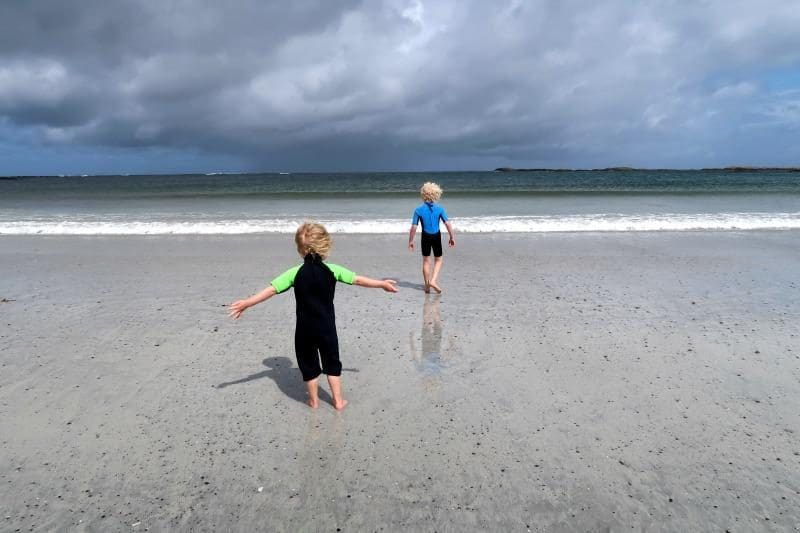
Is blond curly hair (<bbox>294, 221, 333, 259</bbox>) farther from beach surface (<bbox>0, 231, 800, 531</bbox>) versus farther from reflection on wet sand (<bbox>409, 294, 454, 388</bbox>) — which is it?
reflection on wet sand (<bbox>409, 294, 454, 388</bbox>)

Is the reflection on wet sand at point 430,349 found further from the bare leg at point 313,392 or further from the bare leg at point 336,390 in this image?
the bare leg at point 313,392

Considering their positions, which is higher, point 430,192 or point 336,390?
point 430,192

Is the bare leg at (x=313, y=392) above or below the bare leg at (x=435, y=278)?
below

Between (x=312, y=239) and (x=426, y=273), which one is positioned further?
(x=426, y=273)

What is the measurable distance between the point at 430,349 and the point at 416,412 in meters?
1.40

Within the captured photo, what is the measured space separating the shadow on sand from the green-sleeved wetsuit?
1.43ft

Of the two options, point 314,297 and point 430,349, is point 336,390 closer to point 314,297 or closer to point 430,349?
point 314,297

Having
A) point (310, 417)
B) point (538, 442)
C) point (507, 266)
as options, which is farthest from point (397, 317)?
point (507, 266)

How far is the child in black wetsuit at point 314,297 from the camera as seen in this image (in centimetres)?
368

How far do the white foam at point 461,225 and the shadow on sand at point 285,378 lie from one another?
10.1 metres

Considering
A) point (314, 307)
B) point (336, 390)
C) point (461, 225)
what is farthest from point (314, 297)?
point (461, 225)

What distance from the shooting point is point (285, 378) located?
4.61 m

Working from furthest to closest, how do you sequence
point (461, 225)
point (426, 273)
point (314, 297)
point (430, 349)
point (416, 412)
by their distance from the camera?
point (461, 225), point (426, 273), point (430, 349), point (416, 412), point (314, 297)

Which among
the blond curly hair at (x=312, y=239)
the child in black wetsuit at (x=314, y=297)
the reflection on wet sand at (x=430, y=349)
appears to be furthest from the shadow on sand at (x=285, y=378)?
the blond curly hair at (x=312, y=239)
